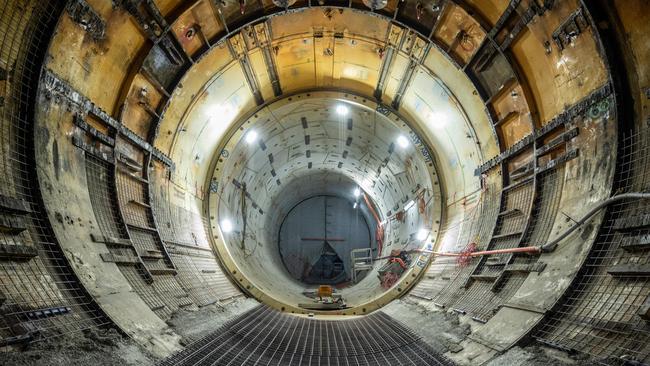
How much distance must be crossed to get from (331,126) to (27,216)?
6.24 metres

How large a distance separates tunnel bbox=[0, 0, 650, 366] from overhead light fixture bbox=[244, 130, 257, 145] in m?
0.06

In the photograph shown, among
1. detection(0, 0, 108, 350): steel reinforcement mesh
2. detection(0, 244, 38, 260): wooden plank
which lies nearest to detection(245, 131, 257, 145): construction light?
detection(0, 0, 108, 350): steel reinforcement mesh

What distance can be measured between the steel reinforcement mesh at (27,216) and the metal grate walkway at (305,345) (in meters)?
0.85

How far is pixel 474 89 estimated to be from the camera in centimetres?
519

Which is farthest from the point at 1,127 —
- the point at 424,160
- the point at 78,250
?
the point at 424,160

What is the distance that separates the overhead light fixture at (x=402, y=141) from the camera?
736cm

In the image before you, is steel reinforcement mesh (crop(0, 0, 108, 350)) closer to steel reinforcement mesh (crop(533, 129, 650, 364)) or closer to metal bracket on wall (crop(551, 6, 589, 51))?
steel reinforcement mesh (crop(533, 129, 650, 364))

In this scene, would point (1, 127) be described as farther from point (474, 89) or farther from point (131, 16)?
point (474, 89)

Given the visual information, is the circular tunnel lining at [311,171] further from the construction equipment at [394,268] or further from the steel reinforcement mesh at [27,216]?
the steel reinforcement mesh at [27,216]

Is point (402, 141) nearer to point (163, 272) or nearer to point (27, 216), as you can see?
point (163, 272)

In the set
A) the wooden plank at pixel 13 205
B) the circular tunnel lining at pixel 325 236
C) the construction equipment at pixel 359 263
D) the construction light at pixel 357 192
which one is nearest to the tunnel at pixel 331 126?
the wooden plank at pixel 13 205

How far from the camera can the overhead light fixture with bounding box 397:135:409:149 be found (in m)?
7.36

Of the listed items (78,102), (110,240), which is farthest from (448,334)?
(78,102)

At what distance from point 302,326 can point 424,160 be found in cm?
352
